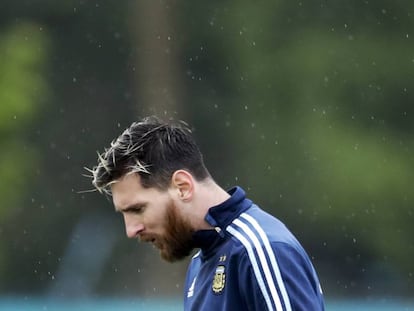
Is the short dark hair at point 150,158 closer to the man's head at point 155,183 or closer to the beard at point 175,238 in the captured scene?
the man's head at point 155,183

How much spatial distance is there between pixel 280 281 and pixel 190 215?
0.49m

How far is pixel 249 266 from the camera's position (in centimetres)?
384

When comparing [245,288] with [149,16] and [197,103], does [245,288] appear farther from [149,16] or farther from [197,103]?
[149,16]

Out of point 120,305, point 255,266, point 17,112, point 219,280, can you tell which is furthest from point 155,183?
point 17,112

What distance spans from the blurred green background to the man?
12.0 m

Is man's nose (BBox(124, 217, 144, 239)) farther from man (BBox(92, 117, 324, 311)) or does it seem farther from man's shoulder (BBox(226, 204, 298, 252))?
man's shoulder (BBox(226, 204, 298, 252))

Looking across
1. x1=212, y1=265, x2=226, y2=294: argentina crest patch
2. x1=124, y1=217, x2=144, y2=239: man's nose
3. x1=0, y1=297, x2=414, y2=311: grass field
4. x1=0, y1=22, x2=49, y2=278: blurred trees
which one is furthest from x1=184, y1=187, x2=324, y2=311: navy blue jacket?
x1=0, y1=22, x2=49, y2=278: blurred trees

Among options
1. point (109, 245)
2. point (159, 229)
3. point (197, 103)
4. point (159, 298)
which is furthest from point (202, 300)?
point (197, 103)

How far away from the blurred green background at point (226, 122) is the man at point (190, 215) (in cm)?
1198

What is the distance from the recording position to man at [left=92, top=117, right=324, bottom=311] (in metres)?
3.91

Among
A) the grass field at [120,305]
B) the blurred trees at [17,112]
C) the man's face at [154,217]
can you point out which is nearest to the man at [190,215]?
the man's face at [154,217]

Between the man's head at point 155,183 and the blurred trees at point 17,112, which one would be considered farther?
the blurred trees at point 17,112

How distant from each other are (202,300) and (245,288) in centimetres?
30

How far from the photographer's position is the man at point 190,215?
3908 mm
